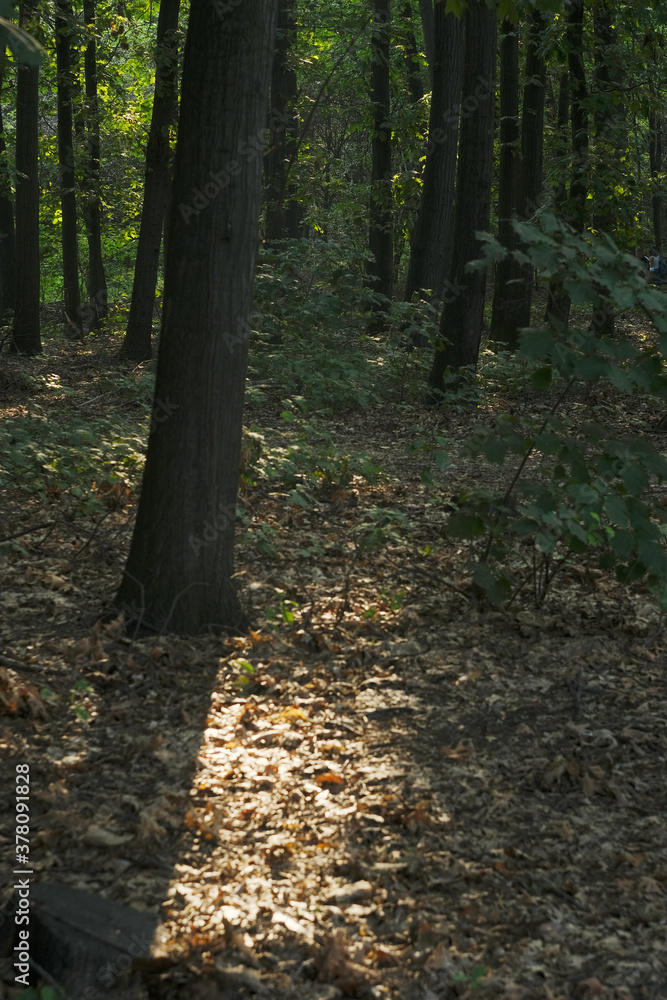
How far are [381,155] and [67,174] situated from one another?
20.6 ft

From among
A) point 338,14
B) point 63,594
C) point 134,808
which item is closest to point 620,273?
point 134,808

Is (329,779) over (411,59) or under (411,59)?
under

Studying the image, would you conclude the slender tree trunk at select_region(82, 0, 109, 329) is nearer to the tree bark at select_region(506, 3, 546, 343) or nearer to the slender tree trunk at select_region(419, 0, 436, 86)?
the slender tree trunk at select_region(419, 0, 436, 86)

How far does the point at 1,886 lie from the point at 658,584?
3.45m

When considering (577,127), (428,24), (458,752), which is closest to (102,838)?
(458,752)

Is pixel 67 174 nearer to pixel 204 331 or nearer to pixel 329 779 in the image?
pixel 204 331

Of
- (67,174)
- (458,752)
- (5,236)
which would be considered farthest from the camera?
(67,174)

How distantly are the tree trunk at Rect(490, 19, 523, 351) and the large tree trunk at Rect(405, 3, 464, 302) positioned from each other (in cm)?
104

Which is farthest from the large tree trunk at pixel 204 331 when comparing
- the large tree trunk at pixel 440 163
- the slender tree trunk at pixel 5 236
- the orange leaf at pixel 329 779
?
the slender tree trunk at pixel 5 236

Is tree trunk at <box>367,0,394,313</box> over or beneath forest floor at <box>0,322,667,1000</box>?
over

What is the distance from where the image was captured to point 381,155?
18641mm

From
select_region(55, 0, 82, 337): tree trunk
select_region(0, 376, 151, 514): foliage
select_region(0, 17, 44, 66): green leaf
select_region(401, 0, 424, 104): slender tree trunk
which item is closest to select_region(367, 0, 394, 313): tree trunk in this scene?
select_region(401, 0, 424, 104): slender tree trunk

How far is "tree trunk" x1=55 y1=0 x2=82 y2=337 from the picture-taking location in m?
16.0

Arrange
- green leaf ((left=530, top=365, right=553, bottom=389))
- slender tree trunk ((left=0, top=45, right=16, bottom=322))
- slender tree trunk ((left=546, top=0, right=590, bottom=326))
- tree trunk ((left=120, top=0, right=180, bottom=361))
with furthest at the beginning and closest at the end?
slender tree trunk ((left=0, top=45, right=16, bottom=322)) → tree trunk ((left=120, top=0, right=180, bottom=361)) → slender tree trunk ((left=546, top=0, right=590, bottom=326)) → green leaf ((left=530, top=365, right=553, bottom=389))
